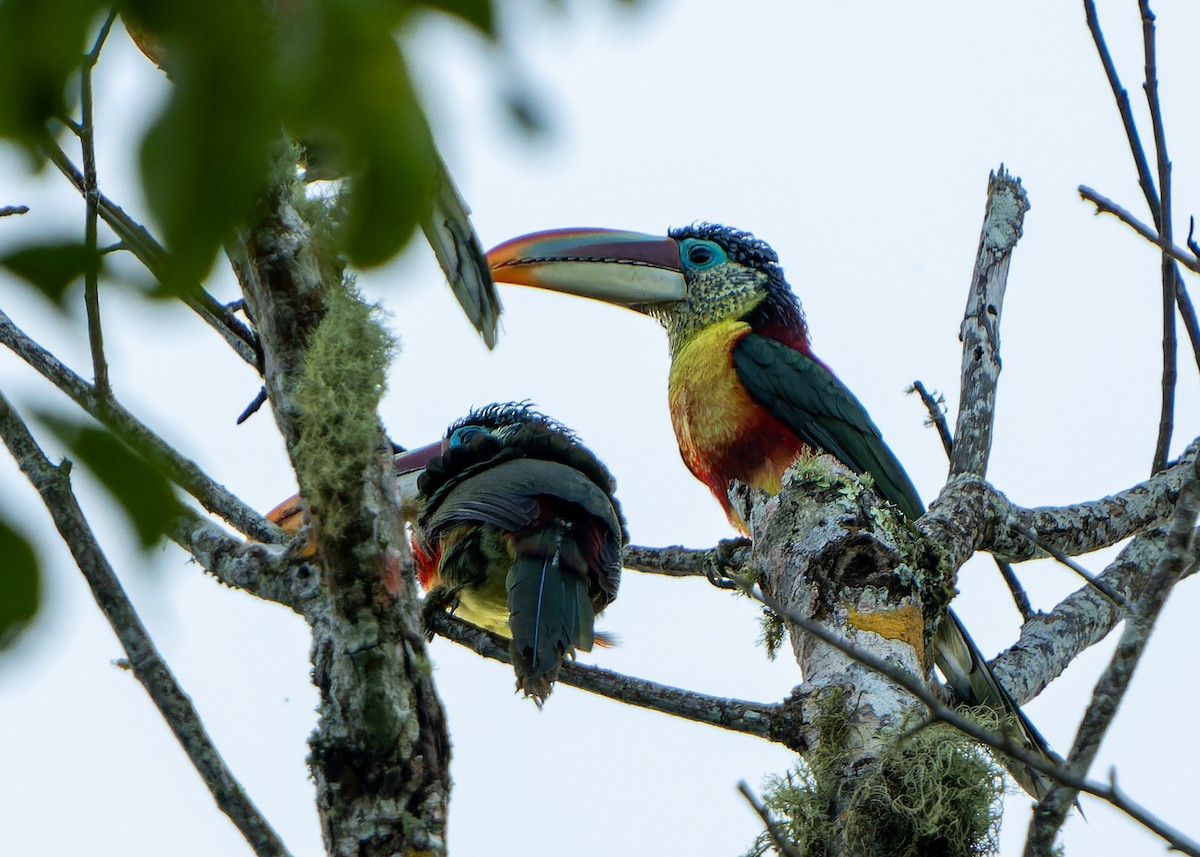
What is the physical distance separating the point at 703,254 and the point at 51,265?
186 inches

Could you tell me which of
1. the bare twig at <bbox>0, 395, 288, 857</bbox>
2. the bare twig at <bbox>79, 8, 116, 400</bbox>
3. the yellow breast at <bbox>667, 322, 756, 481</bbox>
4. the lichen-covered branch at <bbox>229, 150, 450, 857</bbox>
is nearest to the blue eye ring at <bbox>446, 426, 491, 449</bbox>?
the yellow breast at <bbox>667, 322, 756, 481</bbox>

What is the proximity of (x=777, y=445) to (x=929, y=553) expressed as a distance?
71.1 inches

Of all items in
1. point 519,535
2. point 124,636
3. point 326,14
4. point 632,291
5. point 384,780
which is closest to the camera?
point 326,14

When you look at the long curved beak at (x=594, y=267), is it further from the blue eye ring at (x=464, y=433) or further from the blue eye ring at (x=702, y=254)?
the blue eye ring at (x=464, y=433)

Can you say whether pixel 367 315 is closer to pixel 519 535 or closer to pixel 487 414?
pixel 519 535

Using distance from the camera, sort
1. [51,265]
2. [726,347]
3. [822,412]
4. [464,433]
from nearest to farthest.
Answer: [51,265]
[822,412]
[464,433]
[726,347]

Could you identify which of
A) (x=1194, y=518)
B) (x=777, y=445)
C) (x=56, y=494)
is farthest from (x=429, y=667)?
(x=777, y=445)

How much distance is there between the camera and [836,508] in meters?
2.84

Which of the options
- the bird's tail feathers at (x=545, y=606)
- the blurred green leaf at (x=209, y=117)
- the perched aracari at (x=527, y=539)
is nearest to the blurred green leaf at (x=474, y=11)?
the blurred green leaf at (x=209, y=117)

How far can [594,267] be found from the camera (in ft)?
18.0

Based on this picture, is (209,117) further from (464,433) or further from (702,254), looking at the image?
(702,254)

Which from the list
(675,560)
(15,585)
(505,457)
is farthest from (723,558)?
(15,585)

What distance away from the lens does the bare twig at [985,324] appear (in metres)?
3.70

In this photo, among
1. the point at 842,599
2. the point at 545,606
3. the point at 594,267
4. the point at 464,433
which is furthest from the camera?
the point at 594,267
